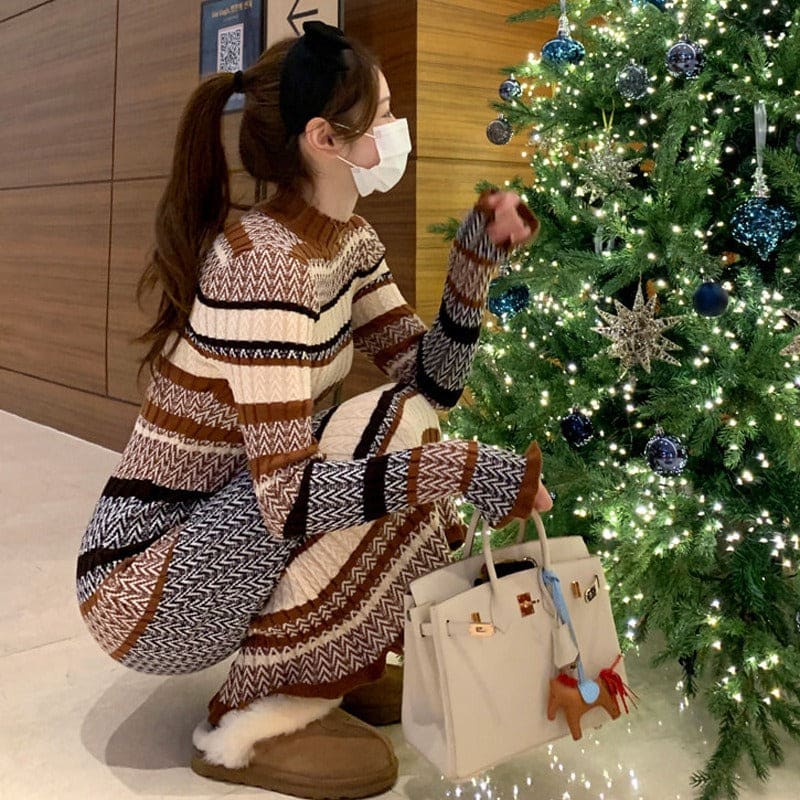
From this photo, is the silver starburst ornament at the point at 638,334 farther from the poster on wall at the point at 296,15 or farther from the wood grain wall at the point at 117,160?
the poster on wall at the point at 296,15

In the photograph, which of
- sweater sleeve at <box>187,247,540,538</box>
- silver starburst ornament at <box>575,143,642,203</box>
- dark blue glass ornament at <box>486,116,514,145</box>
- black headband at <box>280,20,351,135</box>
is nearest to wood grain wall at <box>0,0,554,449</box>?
dark blue glass ornament at <box>486,116,514,145</box>

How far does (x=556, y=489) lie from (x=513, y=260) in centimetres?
39

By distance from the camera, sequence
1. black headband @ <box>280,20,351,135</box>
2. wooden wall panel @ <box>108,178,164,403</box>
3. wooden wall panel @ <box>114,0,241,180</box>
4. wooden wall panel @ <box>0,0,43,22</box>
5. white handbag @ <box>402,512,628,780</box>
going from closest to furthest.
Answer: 1. white handbag @ <box>402,512,628,780</box>
2. black headband @ <box>280,20,351,135</box>
3. wooden wall panel @ <box>114,0,241,180</box>
4. wooden wall panel @ <box>108,178,164,403</box>
5. wooden wall panel @ <box>0,0,43,22</box>

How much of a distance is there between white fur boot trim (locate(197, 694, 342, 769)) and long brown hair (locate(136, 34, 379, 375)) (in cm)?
49

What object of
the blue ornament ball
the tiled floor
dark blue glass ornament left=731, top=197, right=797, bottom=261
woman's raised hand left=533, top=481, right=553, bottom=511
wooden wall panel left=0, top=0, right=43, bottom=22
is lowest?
the tiled floor

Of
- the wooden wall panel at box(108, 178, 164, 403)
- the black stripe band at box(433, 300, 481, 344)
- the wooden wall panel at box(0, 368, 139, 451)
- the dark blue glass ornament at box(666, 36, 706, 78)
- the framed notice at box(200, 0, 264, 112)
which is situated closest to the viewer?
the dark blue glass ornament at box(666, 36, 706, 78)

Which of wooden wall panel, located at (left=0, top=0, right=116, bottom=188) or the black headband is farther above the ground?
wooden wall panel, located at (left=0, top=0, right=116, bottom=188)

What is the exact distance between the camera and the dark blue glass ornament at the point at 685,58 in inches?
50.9

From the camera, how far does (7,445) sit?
3.35m

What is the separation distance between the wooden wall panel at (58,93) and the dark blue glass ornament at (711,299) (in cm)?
253

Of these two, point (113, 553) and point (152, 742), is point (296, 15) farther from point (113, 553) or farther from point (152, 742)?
point (152, 742)

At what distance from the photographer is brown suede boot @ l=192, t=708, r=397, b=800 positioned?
1235 millimetres

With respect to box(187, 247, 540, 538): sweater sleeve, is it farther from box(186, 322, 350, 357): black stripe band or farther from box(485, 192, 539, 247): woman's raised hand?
box(485, 192, 539, 247): woman's raised hand

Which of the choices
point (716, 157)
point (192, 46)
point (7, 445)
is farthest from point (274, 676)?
point (7, 445)
